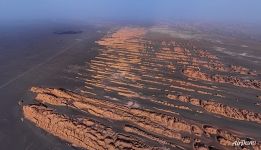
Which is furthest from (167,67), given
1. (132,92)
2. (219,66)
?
(132,92)

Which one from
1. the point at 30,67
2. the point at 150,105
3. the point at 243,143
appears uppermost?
the point at 30,67

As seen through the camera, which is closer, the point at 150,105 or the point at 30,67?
the point at 150,105

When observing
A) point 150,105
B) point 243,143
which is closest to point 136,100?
point 150,105

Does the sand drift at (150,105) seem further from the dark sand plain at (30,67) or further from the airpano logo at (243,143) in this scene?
the dark sand plain at (30,67)

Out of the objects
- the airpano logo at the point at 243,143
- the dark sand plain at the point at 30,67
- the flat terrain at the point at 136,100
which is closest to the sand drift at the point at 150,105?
the flat terrain at the point at 136,100

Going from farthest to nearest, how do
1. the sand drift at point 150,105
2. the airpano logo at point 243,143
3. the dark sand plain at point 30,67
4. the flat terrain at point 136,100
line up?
1. the dark sand plain at point 30,67
2. the flat terrain at point 136,100
3. the sand drift at point 150,105
4. the airpano logo at point 243,143

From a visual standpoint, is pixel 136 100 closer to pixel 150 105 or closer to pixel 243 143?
pixel 150 105

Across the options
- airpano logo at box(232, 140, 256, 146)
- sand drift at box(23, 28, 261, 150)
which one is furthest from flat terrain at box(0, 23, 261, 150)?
airpano logo at box(232, 140, 256, 146)

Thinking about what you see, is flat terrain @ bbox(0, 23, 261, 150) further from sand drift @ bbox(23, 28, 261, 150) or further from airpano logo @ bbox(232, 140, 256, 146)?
airpano logo @ bbox(232, 140, 256, 146)
